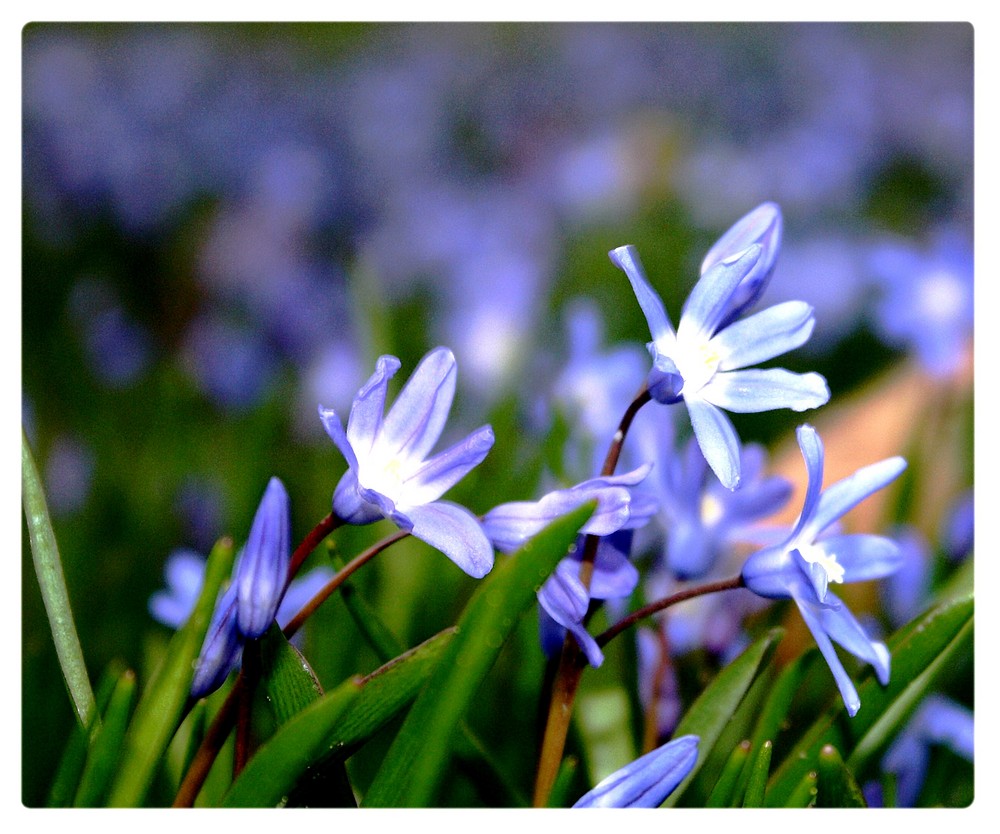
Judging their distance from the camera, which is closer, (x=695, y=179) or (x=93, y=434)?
(x=93, y=434)

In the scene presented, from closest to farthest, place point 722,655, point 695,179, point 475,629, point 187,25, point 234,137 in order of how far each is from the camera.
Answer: point 475,629 < point 722,655 < point 187,25 < point 234,137 < point 695,179

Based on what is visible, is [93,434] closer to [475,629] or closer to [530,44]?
[530,44]

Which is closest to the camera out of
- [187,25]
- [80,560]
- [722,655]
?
[722,655]

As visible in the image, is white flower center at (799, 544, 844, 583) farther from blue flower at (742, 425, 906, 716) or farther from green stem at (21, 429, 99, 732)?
green stem at (21, 429, 99, 732)

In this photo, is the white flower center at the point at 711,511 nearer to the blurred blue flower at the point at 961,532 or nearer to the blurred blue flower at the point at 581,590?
the blurred blue flower at the point at 581,590

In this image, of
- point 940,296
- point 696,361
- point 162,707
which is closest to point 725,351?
point 696,361

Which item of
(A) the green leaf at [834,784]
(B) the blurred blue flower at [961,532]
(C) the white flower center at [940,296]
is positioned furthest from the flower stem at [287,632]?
(C) the white flower center at [940,296]
